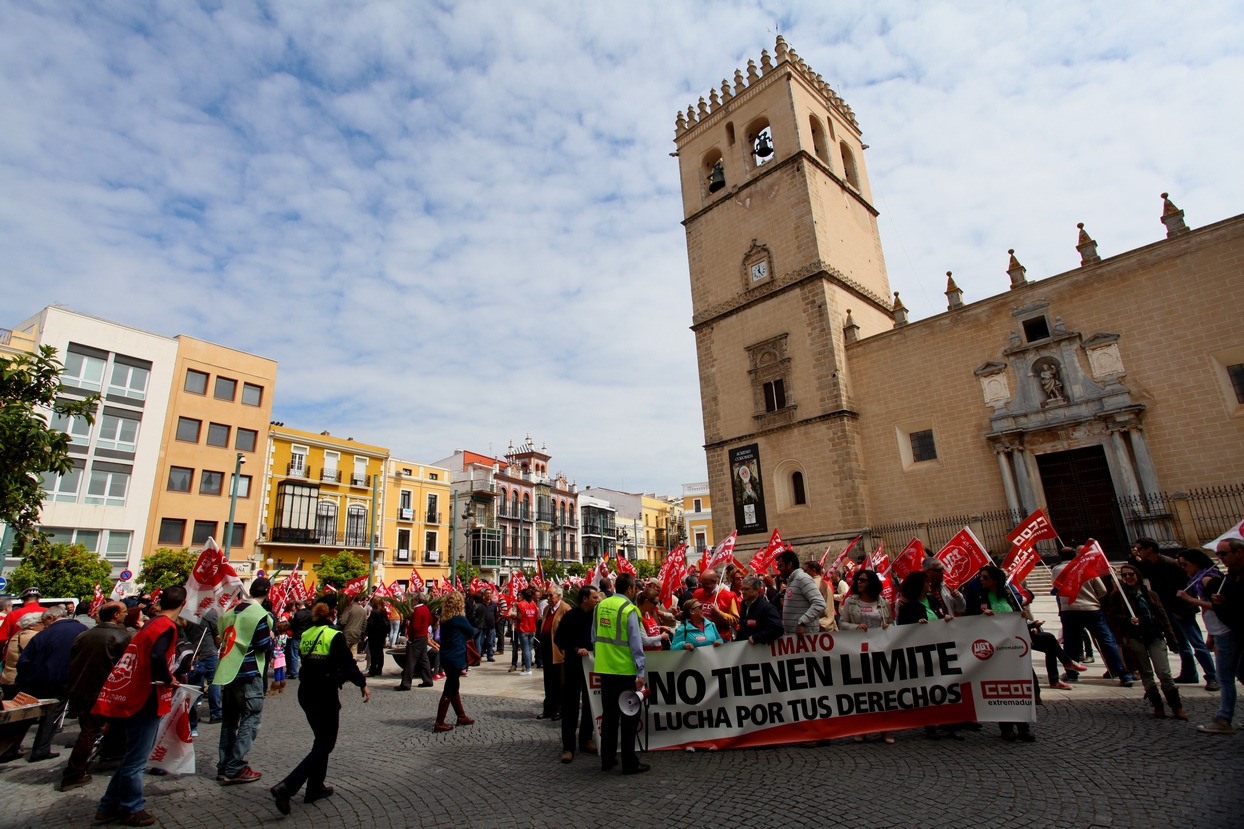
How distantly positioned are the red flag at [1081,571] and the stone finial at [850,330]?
58.9ft

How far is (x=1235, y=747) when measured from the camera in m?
5.14

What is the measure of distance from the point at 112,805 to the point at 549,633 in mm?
4377

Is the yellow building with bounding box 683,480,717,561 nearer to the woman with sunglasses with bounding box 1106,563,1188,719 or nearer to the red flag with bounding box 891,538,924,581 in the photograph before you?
the red flag with bounding box 891,538,924,581

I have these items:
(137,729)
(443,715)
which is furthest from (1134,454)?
(137,729)

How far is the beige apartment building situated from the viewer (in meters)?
18.2

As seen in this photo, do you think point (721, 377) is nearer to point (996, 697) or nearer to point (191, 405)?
point (996, 697)

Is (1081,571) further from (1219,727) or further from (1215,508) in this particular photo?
(1215,508)

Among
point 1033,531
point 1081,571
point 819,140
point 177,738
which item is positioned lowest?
point 177,738

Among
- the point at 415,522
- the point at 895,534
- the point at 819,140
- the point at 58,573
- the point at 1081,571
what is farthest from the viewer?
the point at 415,522

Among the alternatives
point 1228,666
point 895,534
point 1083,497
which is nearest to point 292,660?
point 1228,666

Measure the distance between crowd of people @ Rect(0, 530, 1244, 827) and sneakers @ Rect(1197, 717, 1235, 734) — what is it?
1cm

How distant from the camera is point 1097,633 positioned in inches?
320

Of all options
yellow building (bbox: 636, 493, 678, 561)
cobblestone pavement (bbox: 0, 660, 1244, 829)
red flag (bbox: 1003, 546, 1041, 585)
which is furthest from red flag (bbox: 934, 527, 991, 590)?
yellow building (bbox: 636, 493, 678, 561)

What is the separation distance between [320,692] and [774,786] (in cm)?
382
